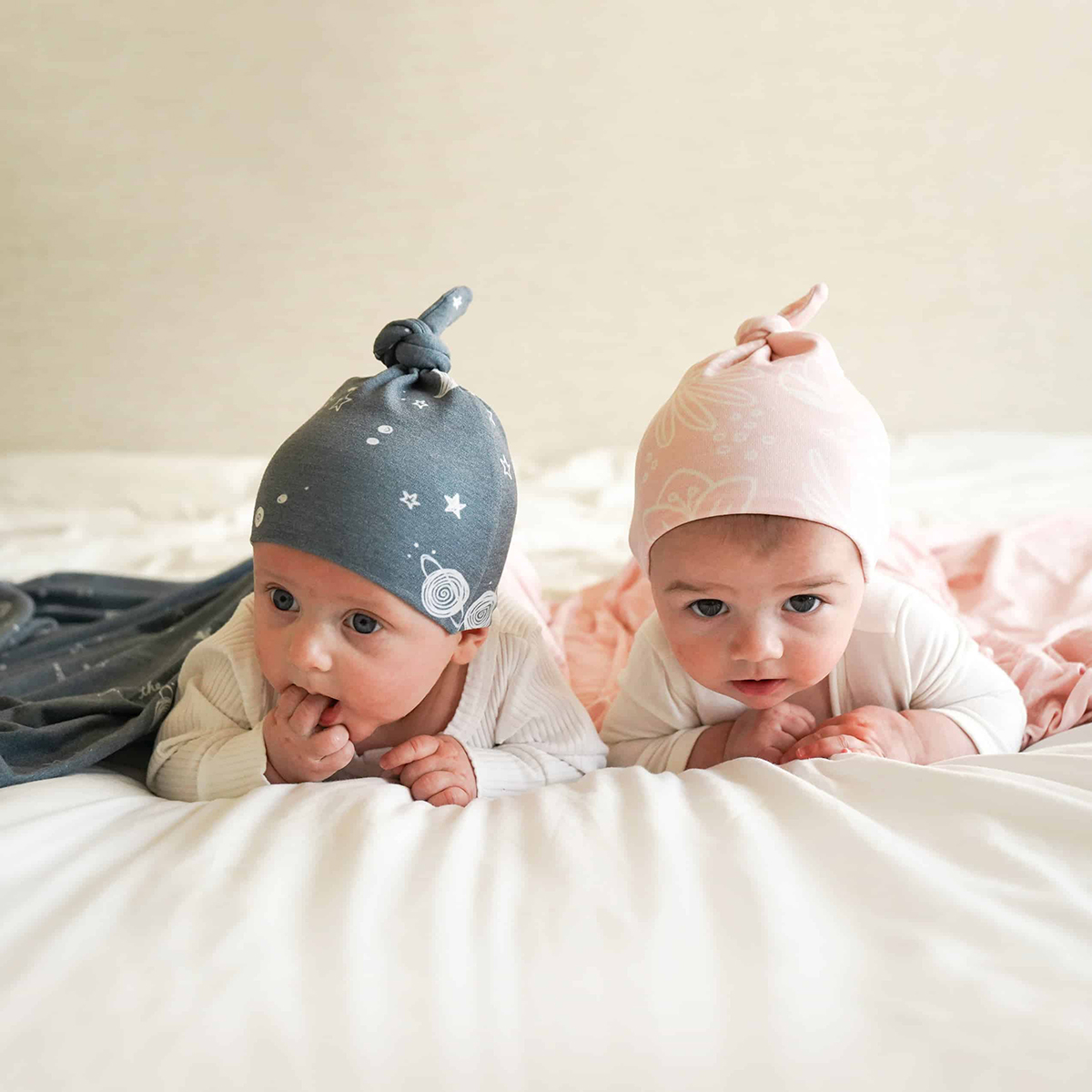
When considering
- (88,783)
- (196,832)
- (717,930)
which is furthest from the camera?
(88,783)

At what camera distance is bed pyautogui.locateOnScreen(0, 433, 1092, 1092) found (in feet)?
1.87

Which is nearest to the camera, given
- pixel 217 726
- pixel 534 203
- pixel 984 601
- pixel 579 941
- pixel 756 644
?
pixel 579 941

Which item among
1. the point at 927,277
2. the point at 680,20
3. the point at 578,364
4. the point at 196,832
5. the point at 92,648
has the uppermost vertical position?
the point at 680,20

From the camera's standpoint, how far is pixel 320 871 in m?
0.73

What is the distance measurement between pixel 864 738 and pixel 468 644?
39cm

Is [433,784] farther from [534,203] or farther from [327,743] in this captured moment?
[534,203]

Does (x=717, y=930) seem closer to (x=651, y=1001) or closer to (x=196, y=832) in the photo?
(x=651, y=1001)

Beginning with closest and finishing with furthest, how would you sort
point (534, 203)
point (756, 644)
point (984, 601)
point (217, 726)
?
point (756, 644) → point (217, 726) → point (984, 601) → point (534, 203)

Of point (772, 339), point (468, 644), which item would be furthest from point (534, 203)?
point (468, 644)

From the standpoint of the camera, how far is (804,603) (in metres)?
0.98

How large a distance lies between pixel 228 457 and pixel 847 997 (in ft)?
6.41

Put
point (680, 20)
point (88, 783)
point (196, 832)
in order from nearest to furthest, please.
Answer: point (196, 832) < point (88, 783) < point (680, 20)

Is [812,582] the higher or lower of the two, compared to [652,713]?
higher

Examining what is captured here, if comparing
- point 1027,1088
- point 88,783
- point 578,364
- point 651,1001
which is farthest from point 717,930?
point 578,364
